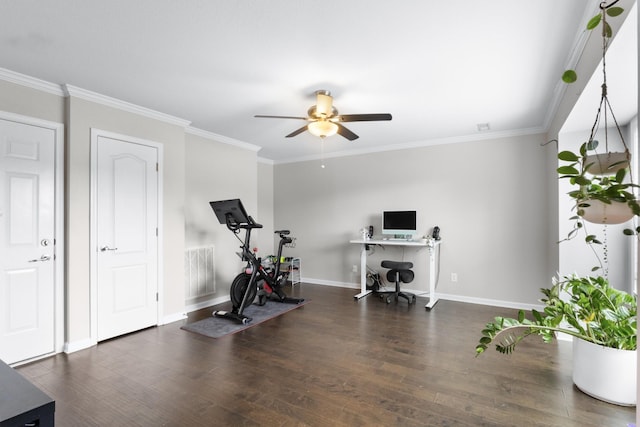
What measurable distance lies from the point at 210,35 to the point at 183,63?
527 millimetres

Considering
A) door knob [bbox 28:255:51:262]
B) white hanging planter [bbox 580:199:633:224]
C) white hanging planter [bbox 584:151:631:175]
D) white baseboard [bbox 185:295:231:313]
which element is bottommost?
white baseboard [bbox 185:295:231:313]

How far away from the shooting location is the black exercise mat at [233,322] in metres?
3.47

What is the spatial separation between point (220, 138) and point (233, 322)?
270 centimetres

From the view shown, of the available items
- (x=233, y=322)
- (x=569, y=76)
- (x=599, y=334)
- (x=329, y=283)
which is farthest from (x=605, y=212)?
(x=329, y=283)

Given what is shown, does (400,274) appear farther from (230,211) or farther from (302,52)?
(302,52)

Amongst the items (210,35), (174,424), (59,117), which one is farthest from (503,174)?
(59,117)

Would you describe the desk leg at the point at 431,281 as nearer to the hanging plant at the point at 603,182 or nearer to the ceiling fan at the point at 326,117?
the ceiling fan at the point at 326,117

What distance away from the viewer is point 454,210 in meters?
4.75

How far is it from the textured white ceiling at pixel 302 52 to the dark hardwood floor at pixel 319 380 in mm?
2501

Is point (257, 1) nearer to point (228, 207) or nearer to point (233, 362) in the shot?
point (228, 207)

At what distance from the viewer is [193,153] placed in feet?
14.5

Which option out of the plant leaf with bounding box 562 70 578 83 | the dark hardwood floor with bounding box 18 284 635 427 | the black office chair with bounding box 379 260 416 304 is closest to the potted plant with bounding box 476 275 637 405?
the dark hardwood floor with bounding box 18 284 635 427

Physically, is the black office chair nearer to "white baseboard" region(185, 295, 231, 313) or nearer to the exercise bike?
the exercise bike

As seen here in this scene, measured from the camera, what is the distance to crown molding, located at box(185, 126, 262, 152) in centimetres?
438
